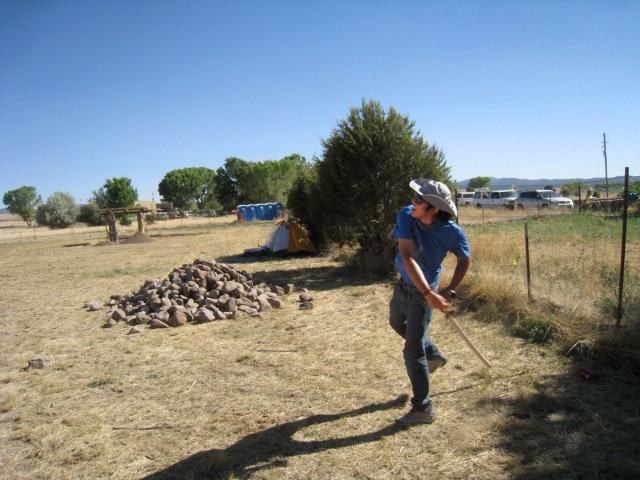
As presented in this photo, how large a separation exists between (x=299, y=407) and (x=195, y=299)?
476 centimetres

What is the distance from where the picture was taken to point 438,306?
292 cm

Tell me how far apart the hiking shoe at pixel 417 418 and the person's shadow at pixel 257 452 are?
0.24ft

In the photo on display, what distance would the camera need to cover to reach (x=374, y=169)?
970 cm

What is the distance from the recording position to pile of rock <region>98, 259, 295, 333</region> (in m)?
7.25

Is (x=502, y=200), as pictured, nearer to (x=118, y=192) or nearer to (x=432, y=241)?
(x=432, y=241)

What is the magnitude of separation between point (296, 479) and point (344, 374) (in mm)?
1760

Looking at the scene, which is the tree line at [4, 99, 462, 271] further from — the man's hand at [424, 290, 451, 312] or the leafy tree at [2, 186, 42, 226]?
the leafy tree at [2, 186, 42, 226]

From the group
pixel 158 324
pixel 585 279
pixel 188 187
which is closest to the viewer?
pixel 585 279

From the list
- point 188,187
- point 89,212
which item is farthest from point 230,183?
point 89,212

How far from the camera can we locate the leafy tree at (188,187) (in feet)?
315

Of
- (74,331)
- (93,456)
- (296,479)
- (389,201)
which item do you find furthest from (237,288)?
(296,479)

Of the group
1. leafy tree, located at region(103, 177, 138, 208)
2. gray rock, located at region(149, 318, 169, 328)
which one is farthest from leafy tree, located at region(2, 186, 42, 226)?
gray rock, located at region(149, 318, 169, 328)

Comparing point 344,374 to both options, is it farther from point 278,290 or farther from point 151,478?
point 278,290

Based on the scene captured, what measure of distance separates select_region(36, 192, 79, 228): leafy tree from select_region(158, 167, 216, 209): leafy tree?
46772 mm
